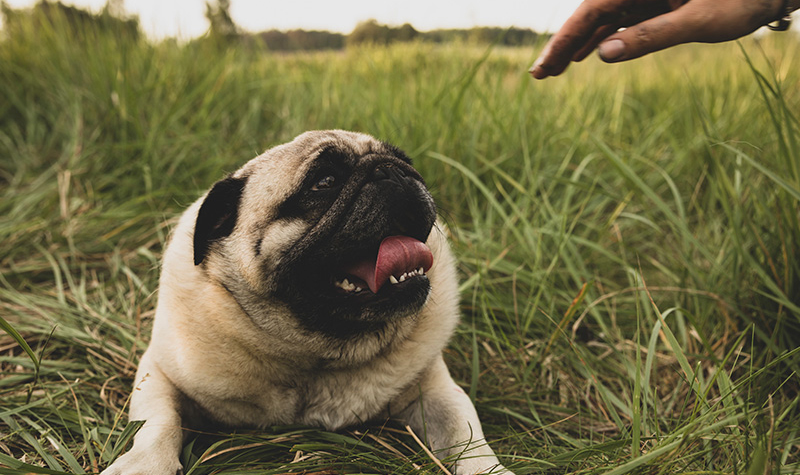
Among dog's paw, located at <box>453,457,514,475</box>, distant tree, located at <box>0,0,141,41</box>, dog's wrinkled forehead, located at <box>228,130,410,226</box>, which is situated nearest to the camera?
dog's paw, located at <box>453,457,514,475</box>

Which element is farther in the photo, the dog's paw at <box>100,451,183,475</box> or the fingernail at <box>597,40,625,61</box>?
the dog's paw at <box>100,451,183,475</box>

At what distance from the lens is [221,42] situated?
5883 mm

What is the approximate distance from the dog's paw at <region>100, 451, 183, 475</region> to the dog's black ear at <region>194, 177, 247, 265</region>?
2.20ft

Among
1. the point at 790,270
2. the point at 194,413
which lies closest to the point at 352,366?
the point at 194,413

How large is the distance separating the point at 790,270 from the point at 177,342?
2419 millimetres

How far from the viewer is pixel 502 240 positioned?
10.0 feet

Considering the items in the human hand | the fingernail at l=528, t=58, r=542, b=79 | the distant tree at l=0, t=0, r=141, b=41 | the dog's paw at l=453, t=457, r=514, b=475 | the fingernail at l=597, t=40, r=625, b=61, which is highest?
the distant tree at l=0, t=0, r=141, b=41

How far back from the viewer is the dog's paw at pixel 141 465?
66.5 inches

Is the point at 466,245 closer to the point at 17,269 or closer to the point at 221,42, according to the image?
the point at 17,269

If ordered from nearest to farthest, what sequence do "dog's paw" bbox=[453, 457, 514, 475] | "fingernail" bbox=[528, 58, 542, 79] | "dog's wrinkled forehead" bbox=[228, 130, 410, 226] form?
"fingernail" bbox=[528, 58, 542, 79]
"dog's paw" bbox=[453, 457, 514, 475]
"dog's wrinkled forehead" bbox=[228, 130, 410, 226]

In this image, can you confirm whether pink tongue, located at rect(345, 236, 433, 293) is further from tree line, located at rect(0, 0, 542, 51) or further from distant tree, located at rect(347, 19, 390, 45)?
distant tree, located at rect(347, 19, 390, 45)

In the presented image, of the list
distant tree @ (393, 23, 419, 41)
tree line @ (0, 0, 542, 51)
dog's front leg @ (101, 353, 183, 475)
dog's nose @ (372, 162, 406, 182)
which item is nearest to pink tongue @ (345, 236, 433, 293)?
dog's nose @ (372, 162, 406, 182)

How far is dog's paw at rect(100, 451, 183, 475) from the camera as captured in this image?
169cm

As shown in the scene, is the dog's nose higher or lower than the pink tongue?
higher
